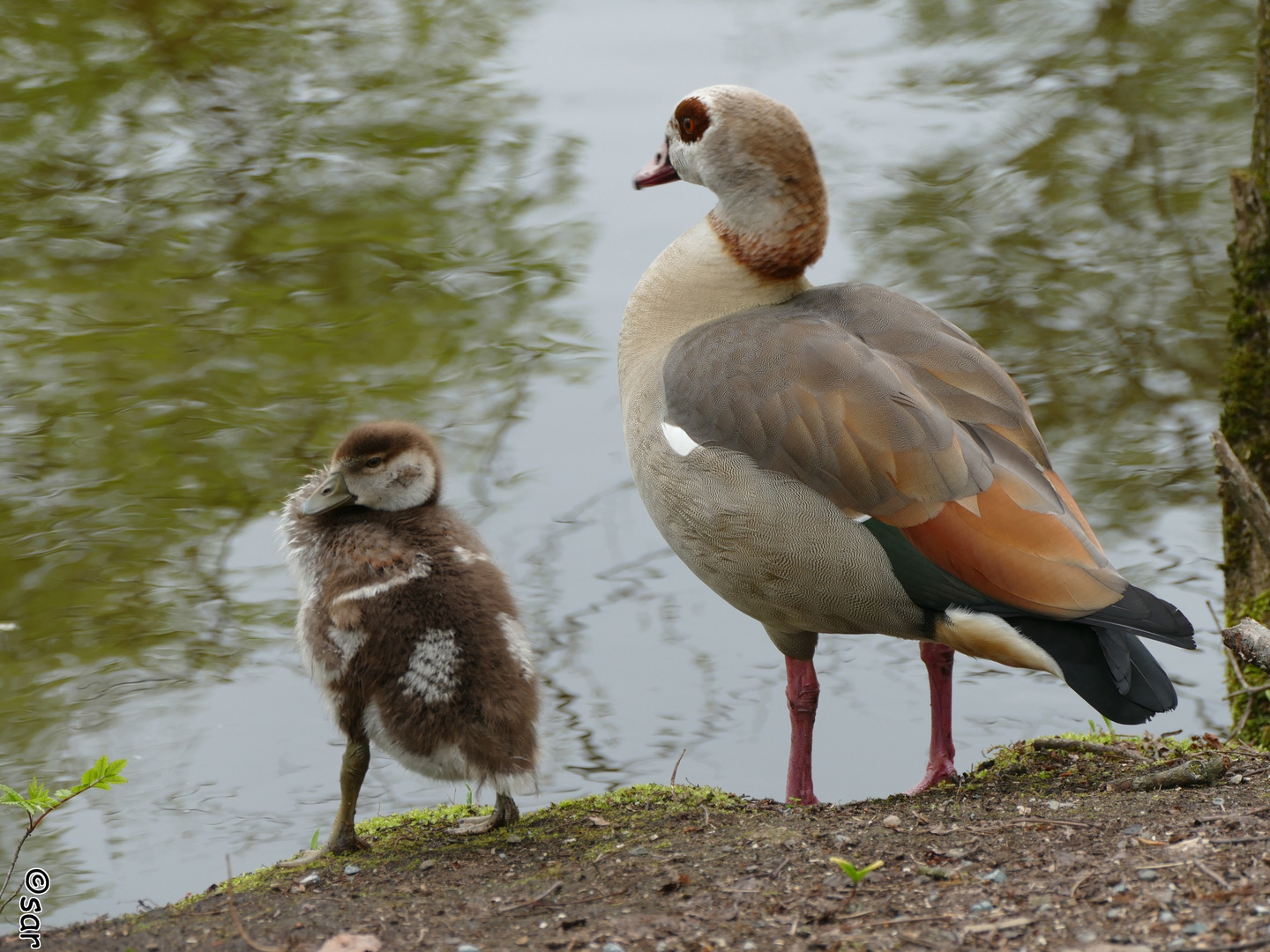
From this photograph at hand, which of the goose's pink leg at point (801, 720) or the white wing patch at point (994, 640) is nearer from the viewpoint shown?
the white wing patch at point (994, 640)

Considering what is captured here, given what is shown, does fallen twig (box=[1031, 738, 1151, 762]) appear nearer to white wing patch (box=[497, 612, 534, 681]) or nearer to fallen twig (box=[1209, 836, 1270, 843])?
fallen twig (box=[1209, 836, 1270, 843])

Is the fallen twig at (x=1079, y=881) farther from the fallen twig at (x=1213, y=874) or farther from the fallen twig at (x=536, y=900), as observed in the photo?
the fallen twig at (x=536, y=900)

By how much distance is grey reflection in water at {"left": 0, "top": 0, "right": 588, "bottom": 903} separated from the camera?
680 centimetres

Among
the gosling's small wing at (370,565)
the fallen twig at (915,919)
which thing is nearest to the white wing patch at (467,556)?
the gosling's small wing at (370,565)

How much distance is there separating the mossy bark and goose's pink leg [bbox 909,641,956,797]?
4.92ft

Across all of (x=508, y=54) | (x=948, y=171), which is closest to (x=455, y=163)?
(x=508, y=54)

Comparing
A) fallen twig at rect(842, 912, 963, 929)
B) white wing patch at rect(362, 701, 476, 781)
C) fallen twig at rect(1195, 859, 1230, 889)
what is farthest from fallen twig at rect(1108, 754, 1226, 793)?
white wing patch at rect(362, 701, 476, 781)

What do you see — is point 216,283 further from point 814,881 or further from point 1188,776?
point 1188,776

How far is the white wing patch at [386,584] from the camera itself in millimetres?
4219

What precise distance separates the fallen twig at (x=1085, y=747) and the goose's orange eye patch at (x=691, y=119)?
2.52m

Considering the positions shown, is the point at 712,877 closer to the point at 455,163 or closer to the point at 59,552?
the point at 59,552

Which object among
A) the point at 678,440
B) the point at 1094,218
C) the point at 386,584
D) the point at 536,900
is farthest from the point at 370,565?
the point at 1094,218

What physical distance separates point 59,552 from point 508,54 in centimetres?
695

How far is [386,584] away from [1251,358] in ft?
12.9
